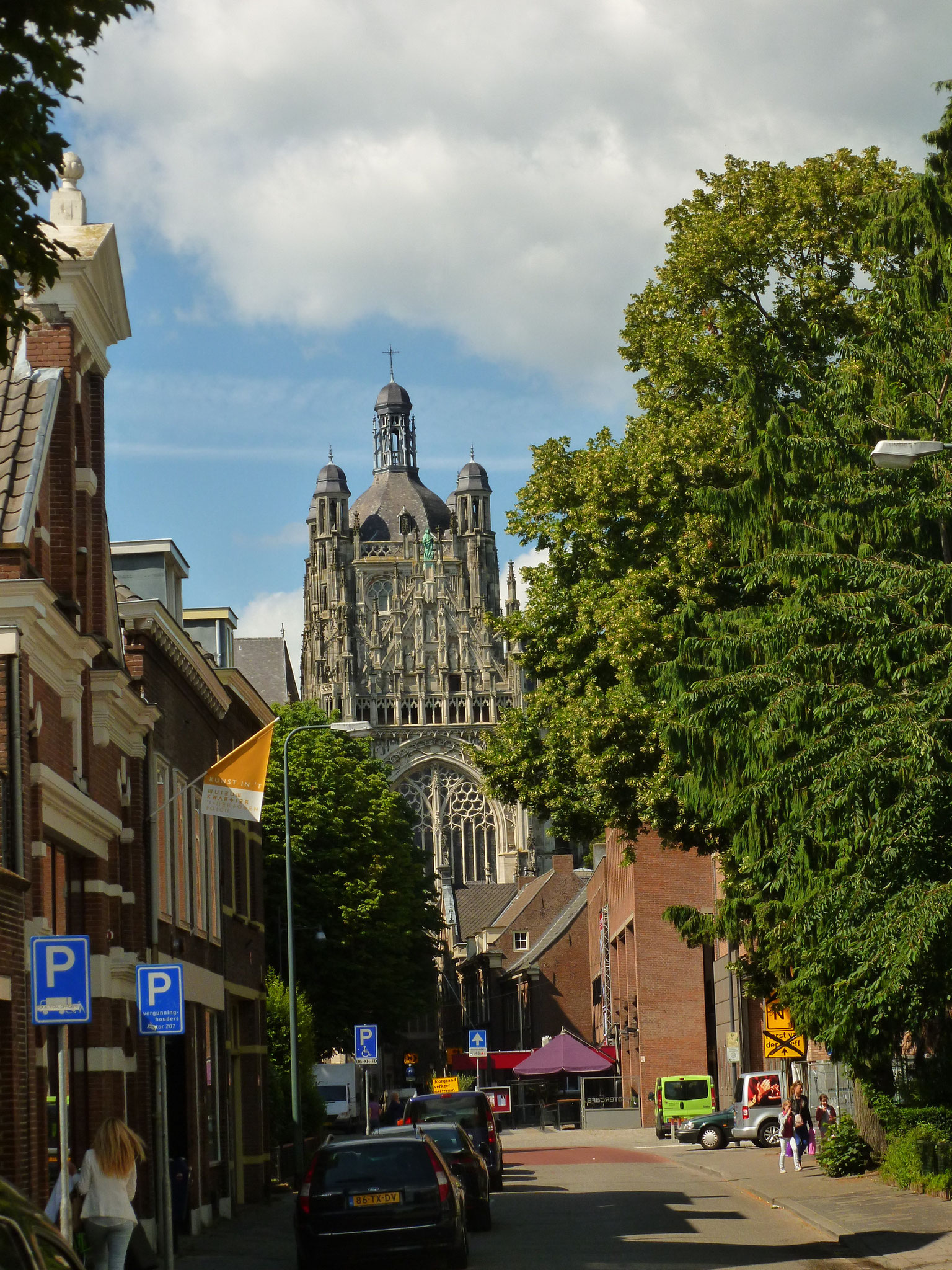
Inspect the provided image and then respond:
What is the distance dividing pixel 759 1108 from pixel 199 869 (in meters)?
23.3

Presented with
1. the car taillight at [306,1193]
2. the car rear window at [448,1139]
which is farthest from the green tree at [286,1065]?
the car taillight at [306,1193]

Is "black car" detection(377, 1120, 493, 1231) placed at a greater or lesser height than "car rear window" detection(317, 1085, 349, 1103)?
greater

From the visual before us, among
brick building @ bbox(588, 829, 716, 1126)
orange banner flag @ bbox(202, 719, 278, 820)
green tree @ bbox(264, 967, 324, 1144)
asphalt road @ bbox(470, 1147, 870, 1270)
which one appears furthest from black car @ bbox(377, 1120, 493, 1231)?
brick building @ bbox(588, 829, 716, 1126)

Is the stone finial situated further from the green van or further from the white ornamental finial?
the green van

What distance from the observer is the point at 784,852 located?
20.0 meters

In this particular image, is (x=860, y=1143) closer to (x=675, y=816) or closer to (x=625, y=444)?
(x=675, y=816)

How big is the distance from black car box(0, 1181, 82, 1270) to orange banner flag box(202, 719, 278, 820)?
14.6 m

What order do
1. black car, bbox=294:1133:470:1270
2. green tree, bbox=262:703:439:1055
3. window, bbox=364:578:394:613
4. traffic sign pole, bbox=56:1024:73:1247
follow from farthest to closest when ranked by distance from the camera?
window, bbox=364:578:394:613
green tree, bbox=262:703:439:1055
black car, bbox=294:1133:470:1270
traffic sign pole, bbox=56:1024:73:1247

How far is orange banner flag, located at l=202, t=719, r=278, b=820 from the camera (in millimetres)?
19766

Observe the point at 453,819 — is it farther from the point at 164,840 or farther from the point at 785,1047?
the point at 164,840


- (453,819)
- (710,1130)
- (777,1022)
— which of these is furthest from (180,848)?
(453,819)

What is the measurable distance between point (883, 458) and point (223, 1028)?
56.6ft

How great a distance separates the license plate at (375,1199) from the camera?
656 inches

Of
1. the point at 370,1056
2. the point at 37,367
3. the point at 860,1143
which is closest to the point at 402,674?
the point at 370,1056
